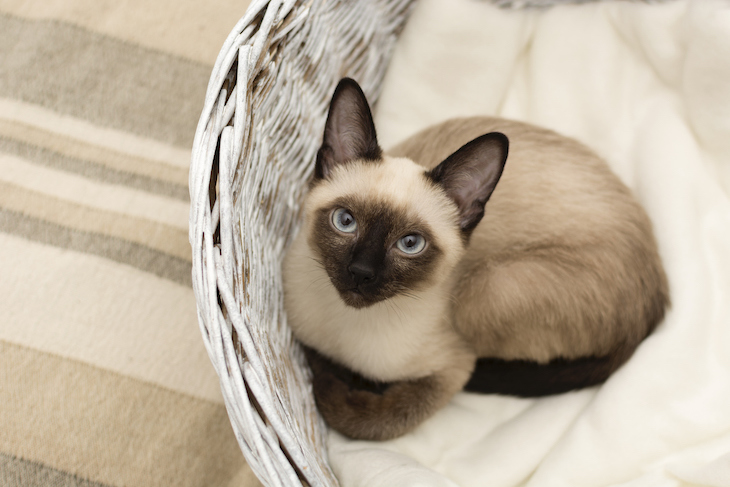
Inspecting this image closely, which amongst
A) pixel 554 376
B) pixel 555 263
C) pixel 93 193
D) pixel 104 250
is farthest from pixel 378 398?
pixel 93 193

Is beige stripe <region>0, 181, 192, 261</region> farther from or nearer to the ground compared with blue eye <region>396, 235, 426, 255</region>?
nearer to the ground

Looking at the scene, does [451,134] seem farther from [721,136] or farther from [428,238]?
[721,136]

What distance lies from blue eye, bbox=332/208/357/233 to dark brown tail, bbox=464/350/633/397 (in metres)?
0.74

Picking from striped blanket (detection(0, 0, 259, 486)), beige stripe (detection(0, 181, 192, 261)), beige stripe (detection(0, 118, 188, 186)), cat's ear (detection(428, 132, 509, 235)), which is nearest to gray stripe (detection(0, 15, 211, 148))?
striped blanket (detection(0, 0, 259, 486))

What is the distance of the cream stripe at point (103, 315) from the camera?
64.4 inches

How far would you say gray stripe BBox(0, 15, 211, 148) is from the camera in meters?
2.01

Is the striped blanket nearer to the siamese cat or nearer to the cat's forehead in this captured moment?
the siamese cat

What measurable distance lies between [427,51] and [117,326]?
142 centimetres

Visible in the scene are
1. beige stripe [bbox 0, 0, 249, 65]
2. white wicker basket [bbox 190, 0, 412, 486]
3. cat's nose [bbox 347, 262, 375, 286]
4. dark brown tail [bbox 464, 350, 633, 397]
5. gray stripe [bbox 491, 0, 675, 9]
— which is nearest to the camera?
white wicker basket [bbox 190, 0, 412, 486]

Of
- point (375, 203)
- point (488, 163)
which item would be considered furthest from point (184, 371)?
point (488, 163)

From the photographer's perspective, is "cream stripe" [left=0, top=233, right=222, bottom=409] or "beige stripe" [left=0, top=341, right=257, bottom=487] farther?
"cream stripe" [left=0, top=233, right=222, bottom=409]

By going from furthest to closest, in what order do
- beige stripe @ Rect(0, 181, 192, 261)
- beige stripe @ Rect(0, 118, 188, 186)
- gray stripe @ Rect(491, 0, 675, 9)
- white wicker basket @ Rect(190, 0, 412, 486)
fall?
1. gray stripe @ Rect(491, 0, 675, 9)
2. beige stripe @ Rect(0, 118, 188, 186)
3. beige stripe @ Rect(0, 181, 192, 261)
4. white wicker basket @ Rect(190, 0, 412, 486)

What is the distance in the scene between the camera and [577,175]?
5.47ft

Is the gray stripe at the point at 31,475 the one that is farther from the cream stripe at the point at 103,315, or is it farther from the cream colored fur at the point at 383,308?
the cream colored fur at the point at 383,308
